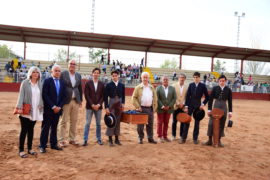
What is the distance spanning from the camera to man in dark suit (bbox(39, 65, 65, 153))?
5.34m

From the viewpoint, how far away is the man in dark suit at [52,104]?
5.34 metres

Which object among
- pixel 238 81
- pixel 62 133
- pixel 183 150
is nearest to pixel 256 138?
pixel 183 150

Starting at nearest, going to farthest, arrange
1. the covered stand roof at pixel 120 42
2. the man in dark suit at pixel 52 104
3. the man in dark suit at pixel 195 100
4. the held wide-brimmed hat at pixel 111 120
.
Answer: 1. the man in dark suit at pixel 52 104
2. the held wide-brimmed hat at pixel 111 120
3. the man in dark suit at pixel 195 100
4. the covered stand roof at pixel 120 42

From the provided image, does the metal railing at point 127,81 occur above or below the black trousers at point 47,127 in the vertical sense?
above

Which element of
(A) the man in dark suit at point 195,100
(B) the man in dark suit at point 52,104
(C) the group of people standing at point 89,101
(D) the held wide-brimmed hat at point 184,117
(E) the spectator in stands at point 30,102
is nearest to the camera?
(E) the spectator in stands at point 30,102

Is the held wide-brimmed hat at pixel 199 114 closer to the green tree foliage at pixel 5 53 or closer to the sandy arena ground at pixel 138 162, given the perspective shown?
the sandy arena ground at pixel 138 162

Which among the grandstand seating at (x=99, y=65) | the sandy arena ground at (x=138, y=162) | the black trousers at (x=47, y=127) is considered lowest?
the sandy arena ground at (x=138, y=162)

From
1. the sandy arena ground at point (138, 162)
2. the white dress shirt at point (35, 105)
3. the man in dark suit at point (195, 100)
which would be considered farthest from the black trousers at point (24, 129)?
the man in dark suit at point (195, 100)

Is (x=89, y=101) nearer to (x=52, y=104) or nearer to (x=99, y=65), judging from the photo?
(x=52, y=104)

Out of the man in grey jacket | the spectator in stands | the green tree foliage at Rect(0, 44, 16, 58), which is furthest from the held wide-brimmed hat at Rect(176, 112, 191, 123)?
the green tree foliage at Rect(0, 44, 16, 58)

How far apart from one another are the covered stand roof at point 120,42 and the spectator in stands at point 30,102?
2009 centimetres

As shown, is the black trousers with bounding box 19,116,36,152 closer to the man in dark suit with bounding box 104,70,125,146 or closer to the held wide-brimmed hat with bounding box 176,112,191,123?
the man in dark suit with bounding box 104,70,125,146

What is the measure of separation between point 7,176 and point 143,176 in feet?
7.20

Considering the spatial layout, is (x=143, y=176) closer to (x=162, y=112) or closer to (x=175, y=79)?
(x=162, y=112)
